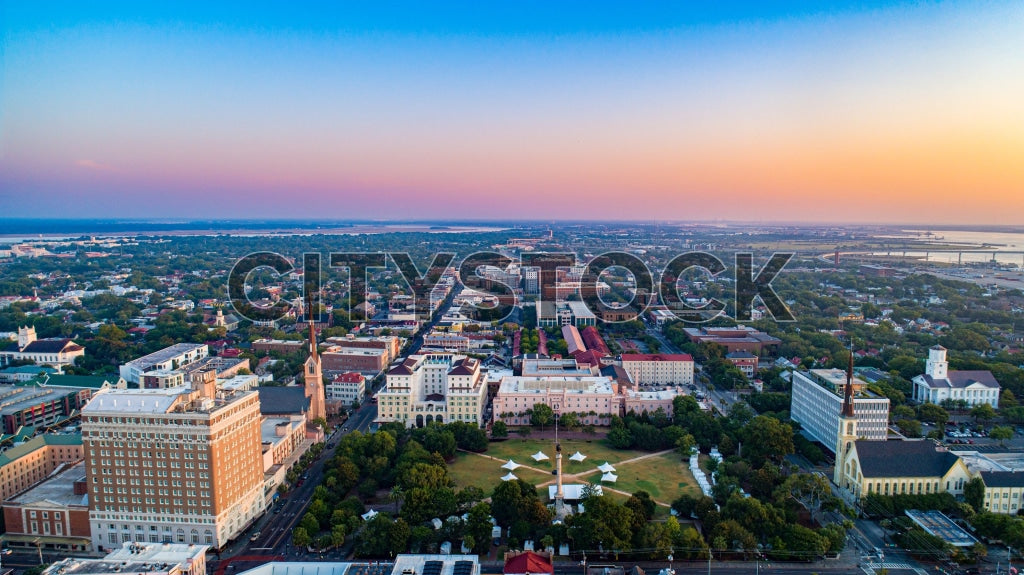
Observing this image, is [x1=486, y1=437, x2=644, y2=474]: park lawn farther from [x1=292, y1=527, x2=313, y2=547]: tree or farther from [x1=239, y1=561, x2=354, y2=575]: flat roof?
[x1=239, y1=561, x2=354, y2=575]: flat roof

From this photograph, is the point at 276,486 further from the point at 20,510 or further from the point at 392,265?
the point at 392,265

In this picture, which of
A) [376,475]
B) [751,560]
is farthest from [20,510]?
[751,560]

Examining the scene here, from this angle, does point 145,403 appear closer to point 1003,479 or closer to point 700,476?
point 700,476

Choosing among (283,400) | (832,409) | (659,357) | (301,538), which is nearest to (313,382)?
(283,400)

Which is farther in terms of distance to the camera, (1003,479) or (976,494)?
(1003,479)

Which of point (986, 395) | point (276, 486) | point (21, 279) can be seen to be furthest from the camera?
point (21, 279)

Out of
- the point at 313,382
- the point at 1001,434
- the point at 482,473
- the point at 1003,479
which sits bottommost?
the point at 482,473

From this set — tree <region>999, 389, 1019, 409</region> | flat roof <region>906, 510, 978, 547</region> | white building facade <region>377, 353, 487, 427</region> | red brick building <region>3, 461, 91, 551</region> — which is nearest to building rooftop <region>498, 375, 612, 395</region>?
white building facade <region>377, 353, 487, 427</region>
